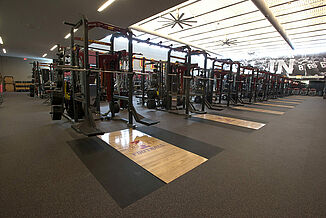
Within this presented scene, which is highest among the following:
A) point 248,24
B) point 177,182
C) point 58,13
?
point 248,24

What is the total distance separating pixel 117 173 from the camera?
186cm

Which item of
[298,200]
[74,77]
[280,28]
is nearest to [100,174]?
[298,200]

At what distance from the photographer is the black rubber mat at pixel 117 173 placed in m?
1.53

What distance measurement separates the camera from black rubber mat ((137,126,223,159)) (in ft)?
8.17

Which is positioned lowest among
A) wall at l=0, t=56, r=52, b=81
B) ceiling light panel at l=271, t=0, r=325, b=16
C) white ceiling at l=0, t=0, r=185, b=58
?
wall at l=0, t=56, r=52, b=81

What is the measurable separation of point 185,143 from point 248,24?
14.7m

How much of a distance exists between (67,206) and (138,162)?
0.93 metres

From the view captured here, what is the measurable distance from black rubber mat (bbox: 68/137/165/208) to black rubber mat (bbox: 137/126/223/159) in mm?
947

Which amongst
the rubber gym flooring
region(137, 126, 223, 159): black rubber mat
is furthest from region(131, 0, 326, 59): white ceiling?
the rubber gym flooring

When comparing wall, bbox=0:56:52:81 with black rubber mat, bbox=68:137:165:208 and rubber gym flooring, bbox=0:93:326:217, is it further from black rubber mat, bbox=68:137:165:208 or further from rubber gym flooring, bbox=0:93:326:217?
black rubber mat, bbox=68:137:165:208

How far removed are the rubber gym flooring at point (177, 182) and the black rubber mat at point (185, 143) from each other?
2 cm

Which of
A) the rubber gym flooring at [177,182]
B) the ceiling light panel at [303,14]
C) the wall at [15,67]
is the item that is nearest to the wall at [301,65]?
the ceiling light panel at [303,14]

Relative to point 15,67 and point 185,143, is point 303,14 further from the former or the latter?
point 15,67

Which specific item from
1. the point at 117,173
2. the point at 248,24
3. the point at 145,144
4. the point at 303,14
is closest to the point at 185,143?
the point at 145,144
